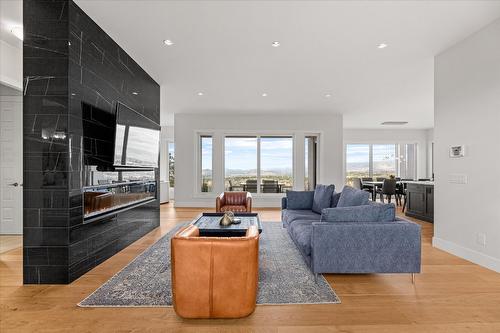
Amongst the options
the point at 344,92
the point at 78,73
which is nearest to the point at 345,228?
the point at 78,73

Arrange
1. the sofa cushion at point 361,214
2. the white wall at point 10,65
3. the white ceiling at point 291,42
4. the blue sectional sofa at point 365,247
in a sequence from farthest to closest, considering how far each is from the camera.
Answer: the white wall at point 10,65
the white ceiling at point 291,42
the sofa cushion at point 361,214
the blue sectional sofa at point 365,247

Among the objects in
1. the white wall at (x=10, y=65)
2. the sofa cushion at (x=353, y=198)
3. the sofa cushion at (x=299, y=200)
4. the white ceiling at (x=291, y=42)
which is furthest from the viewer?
the sofa cushion at (x=299, y=200)

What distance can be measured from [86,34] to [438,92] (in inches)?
189

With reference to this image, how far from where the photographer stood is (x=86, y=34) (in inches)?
128

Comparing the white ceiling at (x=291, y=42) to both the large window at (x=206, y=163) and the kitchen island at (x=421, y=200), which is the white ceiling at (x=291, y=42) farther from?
the large window at (x=206, y=163)

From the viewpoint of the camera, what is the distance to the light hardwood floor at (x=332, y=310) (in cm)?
214

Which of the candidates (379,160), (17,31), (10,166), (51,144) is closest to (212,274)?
(51,144)

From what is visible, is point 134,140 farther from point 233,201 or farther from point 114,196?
point 233,201

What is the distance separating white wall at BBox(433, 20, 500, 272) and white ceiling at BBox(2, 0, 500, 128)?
1.03 feet

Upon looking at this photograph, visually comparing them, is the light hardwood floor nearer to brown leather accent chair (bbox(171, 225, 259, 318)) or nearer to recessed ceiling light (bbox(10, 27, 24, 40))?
brown leather accent chair (bbox(171, 225, 259, 318))

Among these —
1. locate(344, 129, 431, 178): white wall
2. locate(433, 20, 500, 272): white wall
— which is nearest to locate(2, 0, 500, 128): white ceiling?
locate(433, 20, 500, 272): white wall

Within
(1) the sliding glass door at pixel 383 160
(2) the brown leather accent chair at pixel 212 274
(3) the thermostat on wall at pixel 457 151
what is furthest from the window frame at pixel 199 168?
(1) the sliding glass door at pixel 383 160

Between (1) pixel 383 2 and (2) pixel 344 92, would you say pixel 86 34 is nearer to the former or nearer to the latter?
(1) pixel 383 2

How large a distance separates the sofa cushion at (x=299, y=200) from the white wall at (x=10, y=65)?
486 cm
